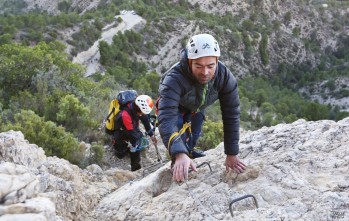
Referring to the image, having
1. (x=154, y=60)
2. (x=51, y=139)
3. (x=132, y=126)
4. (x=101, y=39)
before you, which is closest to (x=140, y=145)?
(x=132, y=126)

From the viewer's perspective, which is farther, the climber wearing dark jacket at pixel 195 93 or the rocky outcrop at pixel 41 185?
the climber wearing dark jacket at pixel 195 93

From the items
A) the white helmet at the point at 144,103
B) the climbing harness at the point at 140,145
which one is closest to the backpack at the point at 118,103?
the white helmet at the point at 144,103

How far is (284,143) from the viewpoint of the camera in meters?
3.90

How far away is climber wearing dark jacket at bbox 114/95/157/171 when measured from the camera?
591cm

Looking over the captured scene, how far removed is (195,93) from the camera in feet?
10.9

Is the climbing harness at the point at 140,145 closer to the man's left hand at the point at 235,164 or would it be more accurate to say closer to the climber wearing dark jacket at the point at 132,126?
the climber wearing dark jacket at the point at 132,126

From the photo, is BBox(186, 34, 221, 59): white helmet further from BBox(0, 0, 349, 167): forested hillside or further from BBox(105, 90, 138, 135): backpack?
BBox(0, 0, 349, 167): forested hillside

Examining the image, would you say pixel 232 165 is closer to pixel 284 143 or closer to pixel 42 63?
pixel 284 143

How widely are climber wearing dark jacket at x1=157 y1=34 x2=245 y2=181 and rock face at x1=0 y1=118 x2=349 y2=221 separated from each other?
1.02 ft

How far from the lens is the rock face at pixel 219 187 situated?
2.71m

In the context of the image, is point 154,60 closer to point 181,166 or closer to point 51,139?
point 51,139

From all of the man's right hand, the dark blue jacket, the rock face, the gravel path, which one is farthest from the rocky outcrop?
the gravel path

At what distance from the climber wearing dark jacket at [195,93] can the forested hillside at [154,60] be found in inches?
127

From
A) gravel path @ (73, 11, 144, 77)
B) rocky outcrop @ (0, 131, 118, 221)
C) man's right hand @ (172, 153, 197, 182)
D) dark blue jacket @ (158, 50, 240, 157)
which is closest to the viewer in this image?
rocky outcrop @ (0, 131, 118, 221)
